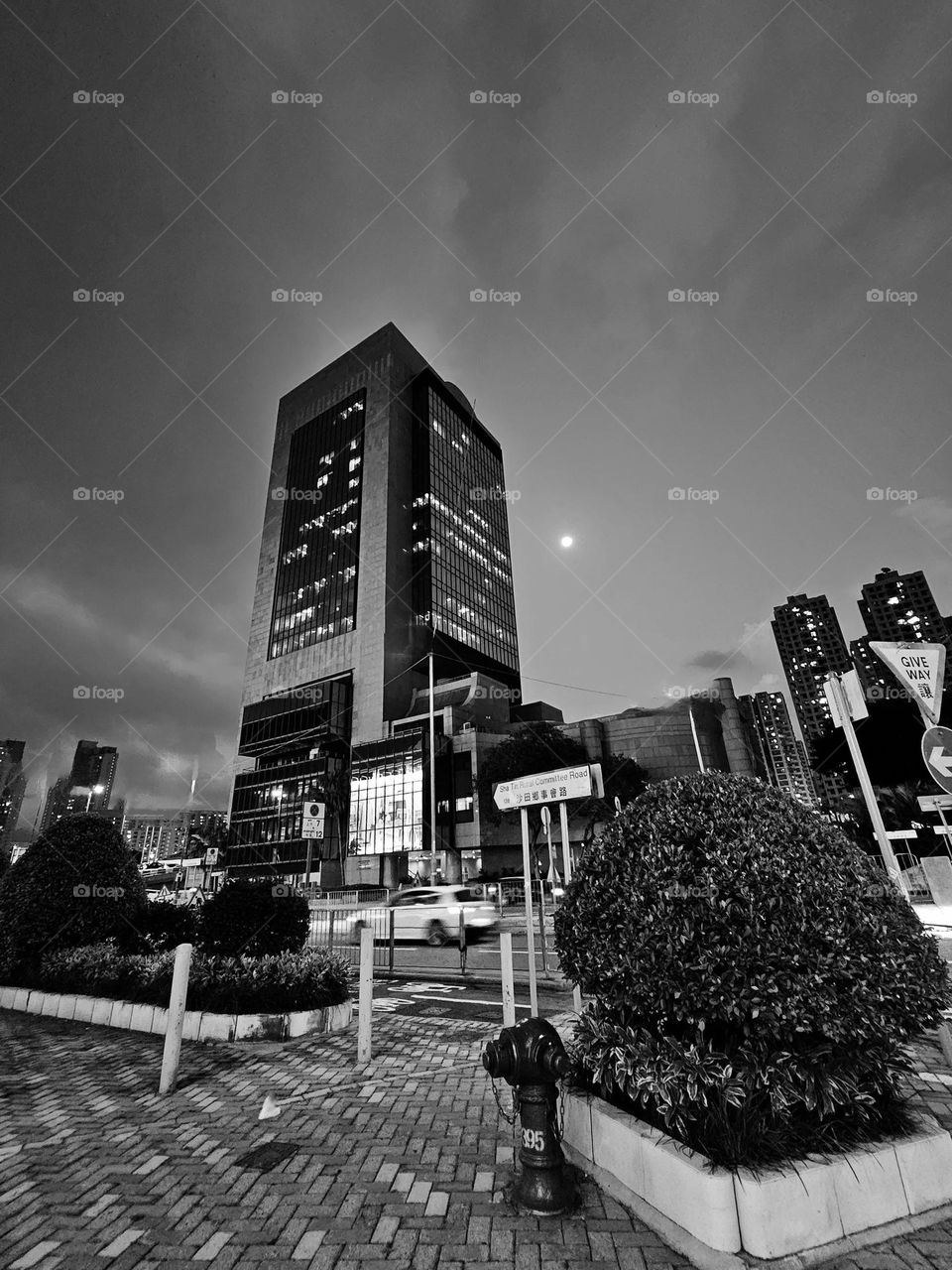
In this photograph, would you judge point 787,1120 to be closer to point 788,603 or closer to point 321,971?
point 321,971

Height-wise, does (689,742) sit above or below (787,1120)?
above

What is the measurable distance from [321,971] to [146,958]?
2.96 m

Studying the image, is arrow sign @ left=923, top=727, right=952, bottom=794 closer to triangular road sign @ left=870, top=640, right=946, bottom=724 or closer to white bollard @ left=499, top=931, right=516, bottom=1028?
triangular road sign @ left=870, top=640, right=946, bottom=724

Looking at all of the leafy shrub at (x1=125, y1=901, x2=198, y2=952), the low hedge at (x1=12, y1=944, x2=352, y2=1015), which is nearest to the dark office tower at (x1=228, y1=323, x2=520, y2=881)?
the leafy shrub at (x1=125, y1=901, x2=198, y2=952)

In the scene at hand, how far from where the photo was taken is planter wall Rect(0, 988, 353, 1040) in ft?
23.0

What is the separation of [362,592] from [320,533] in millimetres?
17397

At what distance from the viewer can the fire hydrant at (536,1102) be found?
125 inches

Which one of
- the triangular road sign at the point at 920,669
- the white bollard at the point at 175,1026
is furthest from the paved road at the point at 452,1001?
the triangular road sign at the point at 920,669

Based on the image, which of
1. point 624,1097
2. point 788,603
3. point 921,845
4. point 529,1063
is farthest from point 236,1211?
point 788,603

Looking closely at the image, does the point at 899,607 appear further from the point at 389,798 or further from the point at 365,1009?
the point at 365,1009

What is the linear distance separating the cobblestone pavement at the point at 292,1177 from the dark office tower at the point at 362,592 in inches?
2233

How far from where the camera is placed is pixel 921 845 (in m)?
32.0

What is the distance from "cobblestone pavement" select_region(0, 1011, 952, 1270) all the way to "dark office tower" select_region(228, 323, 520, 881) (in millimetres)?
56722

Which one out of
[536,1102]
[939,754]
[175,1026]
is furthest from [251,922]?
[939,754]
